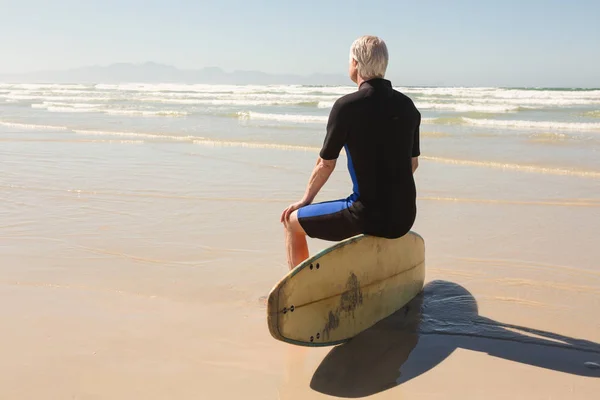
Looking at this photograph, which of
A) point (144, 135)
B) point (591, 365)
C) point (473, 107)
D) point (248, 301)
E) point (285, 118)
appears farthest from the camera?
point (473, 107)

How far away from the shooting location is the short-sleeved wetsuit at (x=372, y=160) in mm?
2920

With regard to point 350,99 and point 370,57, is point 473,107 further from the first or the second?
point 350,99

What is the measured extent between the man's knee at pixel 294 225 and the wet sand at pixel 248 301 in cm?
60

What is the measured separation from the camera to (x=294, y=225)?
324 centimetres

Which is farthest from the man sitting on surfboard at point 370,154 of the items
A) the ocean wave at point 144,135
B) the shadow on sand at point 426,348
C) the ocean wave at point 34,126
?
the ocean wave at point 34,126

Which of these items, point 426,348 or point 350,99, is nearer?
point 350,99

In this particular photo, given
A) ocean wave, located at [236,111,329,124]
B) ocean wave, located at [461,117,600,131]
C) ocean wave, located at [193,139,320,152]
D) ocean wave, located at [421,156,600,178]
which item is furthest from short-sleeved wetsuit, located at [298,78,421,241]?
ocean wave, located at [236,111,329,124]

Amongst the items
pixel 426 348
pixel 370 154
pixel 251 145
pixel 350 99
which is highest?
pixel 350 99

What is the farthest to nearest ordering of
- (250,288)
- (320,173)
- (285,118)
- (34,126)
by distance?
(285,118), (34,126), (250,288), (320,173)

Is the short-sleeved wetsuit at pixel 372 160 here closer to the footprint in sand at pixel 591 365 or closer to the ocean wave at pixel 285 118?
the footprint in sand at pixel 591 365

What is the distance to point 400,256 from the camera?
11.6ft

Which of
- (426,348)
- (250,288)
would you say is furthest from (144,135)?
(426,348)

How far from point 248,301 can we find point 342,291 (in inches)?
34.3

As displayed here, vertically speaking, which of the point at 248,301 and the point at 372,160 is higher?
the point at 372,160
